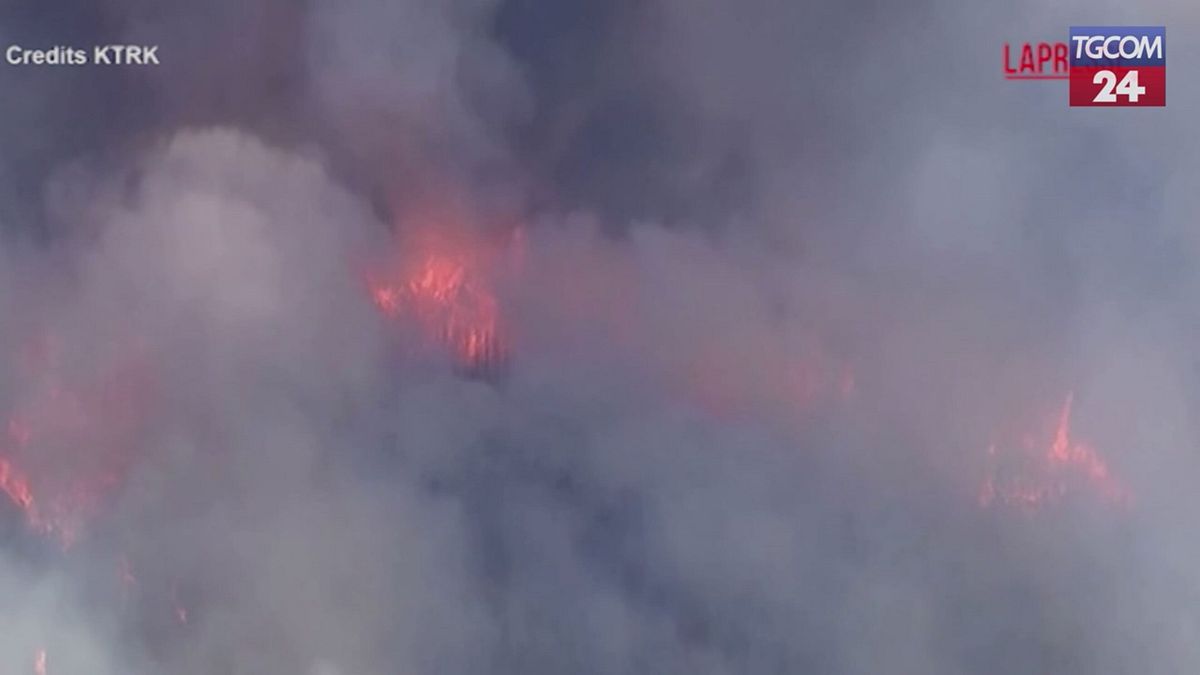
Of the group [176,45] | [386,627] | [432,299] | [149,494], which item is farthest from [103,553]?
[176,45]

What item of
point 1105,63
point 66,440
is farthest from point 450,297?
point 1105,63

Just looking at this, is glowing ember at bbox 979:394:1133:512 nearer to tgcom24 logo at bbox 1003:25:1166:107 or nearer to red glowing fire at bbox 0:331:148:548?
tgcom24 logo at bbox 1003:25:1166:107

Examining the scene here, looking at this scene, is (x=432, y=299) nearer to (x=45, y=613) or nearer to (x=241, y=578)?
(x=241, y=578)

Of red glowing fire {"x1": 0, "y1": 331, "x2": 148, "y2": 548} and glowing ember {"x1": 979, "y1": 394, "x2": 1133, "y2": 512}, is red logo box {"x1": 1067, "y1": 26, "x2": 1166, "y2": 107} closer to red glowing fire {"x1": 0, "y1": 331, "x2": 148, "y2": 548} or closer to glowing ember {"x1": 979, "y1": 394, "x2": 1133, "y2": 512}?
glowing ember {"x1": 979, "y1": 394, "x2": 1133, "y2": 512}

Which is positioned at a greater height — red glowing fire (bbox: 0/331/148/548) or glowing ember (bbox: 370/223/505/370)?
glowing ember (bbox: 370/223/505/370)

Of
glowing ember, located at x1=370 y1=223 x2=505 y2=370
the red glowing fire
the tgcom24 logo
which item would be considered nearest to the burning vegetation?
glowing ember, located at x1=370 y1=223 x2=505 y2=370

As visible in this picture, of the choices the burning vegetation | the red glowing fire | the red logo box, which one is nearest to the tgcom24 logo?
the red logo box

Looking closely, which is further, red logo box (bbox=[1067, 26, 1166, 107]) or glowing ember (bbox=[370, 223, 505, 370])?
glowing ember (bbox=[370, 223, 505, 370])

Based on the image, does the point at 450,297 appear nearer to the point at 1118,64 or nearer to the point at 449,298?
the point at 449,298
